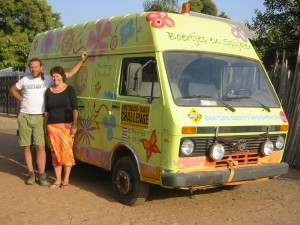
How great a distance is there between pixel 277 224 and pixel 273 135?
1197 millimetres

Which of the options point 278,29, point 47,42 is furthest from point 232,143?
point 278,29

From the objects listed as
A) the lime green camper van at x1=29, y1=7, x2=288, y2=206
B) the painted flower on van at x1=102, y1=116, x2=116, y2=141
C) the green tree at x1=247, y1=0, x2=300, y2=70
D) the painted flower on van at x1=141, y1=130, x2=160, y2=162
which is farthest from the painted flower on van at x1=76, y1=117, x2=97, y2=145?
the green tree at x1=247, y1=0, x2=300, y2=70

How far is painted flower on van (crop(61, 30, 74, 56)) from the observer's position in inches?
283

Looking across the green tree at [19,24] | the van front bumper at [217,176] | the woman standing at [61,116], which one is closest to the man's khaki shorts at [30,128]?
the woman standing at [61,116]

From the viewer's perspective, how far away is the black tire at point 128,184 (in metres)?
5.49

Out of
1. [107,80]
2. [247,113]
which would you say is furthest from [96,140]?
[247,113]

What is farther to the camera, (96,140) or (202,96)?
(96,140)

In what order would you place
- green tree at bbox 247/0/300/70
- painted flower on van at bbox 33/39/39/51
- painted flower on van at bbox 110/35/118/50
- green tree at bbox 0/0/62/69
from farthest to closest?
green tree at bbox 0/0/62/69
green tree at bbox 247/0/300/70
painted flower on van at bbox 33/39/39/51
painted flower on van at bbox 110/35/118/50

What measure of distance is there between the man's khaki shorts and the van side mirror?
6.76ft

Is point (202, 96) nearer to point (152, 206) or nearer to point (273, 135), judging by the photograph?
point (273, 135)

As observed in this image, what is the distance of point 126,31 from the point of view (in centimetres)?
587

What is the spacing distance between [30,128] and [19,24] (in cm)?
2427

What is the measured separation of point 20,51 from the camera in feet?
86.8

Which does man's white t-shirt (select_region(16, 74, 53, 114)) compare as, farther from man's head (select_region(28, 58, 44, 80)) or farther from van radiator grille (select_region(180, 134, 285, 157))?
van radiator grille (select_region(180, 134, 285, 157))
